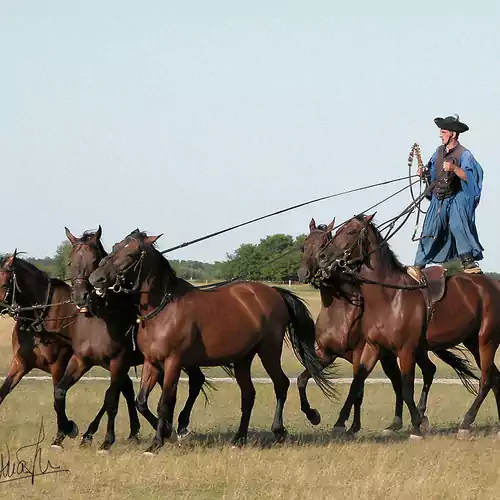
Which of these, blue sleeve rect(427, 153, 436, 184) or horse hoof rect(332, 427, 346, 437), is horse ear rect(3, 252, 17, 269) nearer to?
horse hoof rect(332, 427, 346, 437)

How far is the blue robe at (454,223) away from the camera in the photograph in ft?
45.7

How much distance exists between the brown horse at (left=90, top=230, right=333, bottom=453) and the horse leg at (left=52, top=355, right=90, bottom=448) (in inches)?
29.0

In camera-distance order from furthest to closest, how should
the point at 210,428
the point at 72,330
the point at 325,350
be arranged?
the point at 210,428, the point at 325,350, the point at 72,330

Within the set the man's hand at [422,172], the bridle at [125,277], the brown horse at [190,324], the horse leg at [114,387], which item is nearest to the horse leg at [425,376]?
the brown horse at [190,324]

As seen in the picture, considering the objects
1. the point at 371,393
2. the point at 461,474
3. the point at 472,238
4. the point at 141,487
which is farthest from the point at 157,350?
the point at 371,393

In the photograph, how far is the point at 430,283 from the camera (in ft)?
44.0

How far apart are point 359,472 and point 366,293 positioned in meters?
2.94

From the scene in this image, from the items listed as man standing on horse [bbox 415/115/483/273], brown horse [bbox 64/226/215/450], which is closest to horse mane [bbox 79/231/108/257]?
brown horse [bbox 64/226/215/450]

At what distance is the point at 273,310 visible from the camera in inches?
523

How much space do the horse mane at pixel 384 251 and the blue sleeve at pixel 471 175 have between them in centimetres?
145

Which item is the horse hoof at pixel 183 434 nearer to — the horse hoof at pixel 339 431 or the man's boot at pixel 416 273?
the horse hoof at pixel 339 431

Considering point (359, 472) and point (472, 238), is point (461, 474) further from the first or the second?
point (472, 238)

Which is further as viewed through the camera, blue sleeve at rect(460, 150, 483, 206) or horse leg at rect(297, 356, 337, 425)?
blue sleeve at rect(460, 150, 483, 206)

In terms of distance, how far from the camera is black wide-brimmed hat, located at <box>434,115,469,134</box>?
45.8 ft
